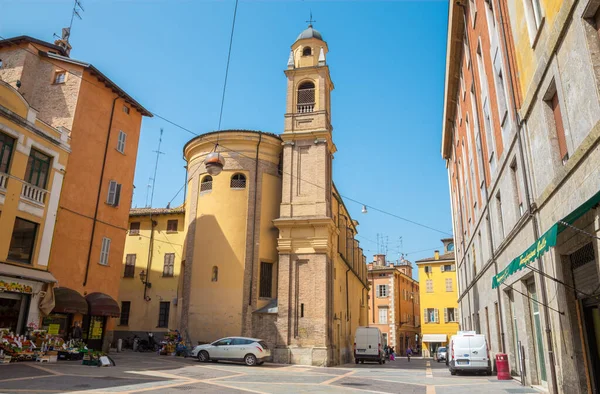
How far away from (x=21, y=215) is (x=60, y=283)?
365 centimetres

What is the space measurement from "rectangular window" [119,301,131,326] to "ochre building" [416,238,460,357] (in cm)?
3648

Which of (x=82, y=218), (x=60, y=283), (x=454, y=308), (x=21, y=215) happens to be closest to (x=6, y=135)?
(x=21, y=215)

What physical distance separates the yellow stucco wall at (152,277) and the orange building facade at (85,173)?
916 cm

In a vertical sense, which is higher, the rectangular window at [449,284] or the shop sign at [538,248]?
the rectangular window at [449,284]

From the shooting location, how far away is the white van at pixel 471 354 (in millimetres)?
18094

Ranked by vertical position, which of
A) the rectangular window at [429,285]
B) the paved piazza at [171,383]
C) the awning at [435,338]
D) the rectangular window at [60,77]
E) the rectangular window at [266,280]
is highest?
the rectangular window at [60,77]

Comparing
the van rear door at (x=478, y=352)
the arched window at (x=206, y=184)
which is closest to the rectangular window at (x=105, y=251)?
the arched window at (x=206, y=184)

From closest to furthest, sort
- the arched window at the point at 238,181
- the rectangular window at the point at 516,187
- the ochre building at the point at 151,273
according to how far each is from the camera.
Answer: the rectangular window at the point at 516,187, the arched window at the point at 238,181, the ochre building at the point at 151,273

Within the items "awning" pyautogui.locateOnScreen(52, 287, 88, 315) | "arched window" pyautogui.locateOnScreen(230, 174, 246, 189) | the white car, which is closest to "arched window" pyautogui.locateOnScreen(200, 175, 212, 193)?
"arched window" pyautogui.locateOnScreen(230, 174, 246, 189)

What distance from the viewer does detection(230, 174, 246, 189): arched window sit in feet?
92.9

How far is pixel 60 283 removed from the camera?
19547 millimetres

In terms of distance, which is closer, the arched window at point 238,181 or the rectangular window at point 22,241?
the rectangular window at point 22,241

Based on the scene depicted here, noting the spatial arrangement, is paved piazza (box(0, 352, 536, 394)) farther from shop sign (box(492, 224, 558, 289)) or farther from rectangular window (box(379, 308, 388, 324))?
rectangular window (box(379, 308, 388, 324))

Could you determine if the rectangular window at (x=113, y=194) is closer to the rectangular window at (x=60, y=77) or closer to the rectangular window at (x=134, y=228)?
the rectangular window at (x=60, y=77)
